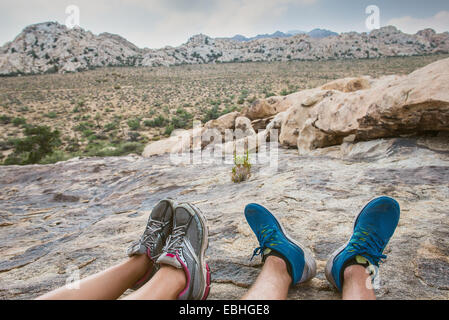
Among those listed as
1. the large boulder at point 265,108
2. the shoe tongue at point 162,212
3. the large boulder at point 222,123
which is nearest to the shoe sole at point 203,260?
the shoe tongue at point 162,212

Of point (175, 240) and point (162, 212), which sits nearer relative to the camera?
point (175, 240)

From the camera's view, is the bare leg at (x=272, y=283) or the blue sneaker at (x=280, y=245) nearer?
the bare leg at (x=272, y=283)

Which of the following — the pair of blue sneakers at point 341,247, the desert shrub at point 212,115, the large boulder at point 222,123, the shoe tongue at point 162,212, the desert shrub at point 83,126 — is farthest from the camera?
the desert shrub at point 212,115

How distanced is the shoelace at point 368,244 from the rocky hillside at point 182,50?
5321 centimetres

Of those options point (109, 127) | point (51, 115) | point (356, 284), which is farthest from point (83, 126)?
point (356, 284)

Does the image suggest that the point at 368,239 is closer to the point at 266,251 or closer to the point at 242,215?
the point at 266,251

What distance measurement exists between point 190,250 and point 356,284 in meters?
0.99

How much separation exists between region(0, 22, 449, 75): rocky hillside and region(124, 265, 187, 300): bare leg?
173ft

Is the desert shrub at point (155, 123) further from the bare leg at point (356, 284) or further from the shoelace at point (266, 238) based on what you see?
the bare leg at point (356, 284)

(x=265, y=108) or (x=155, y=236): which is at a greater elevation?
(x=265, y=108)

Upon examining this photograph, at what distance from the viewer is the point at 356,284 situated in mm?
1271

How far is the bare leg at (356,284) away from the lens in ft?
3.91

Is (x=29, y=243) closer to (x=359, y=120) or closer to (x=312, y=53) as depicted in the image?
(x=359, y=120)
